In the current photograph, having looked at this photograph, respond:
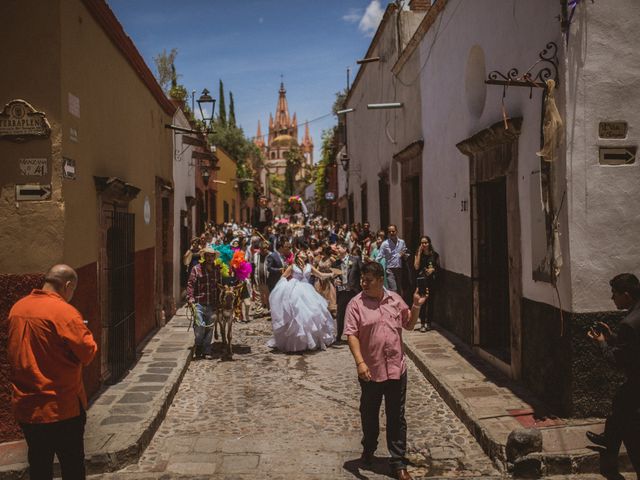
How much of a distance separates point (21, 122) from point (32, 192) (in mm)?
642

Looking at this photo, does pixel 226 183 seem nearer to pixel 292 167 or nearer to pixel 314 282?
pixel 314 282

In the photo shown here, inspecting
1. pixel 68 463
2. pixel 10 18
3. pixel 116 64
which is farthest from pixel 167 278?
pixel 68 463

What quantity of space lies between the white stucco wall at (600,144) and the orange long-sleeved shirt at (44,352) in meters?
4.40

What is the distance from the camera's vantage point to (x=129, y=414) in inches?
249

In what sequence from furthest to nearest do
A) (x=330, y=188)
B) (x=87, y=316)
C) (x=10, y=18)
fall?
(x=330, y=188) → (x=87, y=316) → (x=10, y=18)

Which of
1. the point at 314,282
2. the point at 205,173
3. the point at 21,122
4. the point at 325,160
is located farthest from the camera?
the point at 325,160

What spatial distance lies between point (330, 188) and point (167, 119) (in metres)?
23.4

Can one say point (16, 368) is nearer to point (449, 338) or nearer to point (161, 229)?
point (449, 338)

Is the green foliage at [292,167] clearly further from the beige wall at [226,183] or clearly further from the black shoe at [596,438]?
the black shoe at [596,438]

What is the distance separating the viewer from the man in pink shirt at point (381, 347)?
5051 millimetres

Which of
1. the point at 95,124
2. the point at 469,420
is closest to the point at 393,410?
the point at 469,420

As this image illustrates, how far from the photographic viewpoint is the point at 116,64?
8453 mm

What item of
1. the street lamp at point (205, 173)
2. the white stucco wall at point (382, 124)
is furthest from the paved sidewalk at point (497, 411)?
the street lamp at point (205, 173)

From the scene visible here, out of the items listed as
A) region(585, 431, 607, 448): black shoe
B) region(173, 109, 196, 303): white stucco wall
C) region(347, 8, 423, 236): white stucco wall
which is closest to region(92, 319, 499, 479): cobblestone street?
region(585, 431, 607, 448): black shoe
